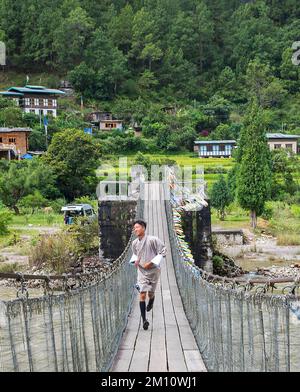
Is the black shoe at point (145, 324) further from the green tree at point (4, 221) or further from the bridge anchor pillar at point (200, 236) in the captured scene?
the green tree at point (4, 221)

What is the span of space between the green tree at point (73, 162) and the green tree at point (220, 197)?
4538 mm

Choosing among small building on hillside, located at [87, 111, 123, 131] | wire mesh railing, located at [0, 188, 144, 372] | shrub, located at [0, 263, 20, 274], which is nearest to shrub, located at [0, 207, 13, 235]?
shrub, located at [0, 263, 20, 274]

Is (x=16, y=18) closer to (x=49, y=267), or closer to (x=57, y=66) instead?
(x=57, y=66)

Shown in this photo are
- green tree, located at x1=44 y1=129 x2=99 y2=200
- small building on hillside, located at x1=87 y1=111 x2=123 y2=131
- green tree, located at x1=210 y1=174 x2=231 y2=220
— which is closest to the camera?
green tree, located at x1=210 y1=174 x2=231 y2=220

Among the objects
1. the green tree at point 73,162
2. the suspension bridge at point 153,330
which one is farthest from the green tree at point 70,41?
the suspension bridge at point 153,330

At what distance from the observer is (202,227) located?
Answer: 40.0 ft

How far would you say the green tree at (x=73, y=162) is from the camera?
23.7m

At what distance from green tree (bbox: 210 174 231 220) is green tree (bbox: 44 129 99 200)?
4.54 meters

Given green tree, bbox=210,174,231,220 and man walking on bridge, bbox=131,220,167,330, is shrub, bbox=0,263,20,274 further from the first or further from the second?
man walking on bridge, bbox=131,220,167,330

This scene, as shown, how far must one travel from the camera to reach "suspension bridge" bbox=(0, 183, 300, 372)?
319cm

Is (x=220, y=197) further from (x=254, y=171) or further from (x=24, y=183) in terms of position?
(x=24, y=183)

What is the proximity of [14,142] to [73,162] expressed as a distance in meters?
8.04

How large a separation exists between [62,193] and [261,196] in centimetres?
776
